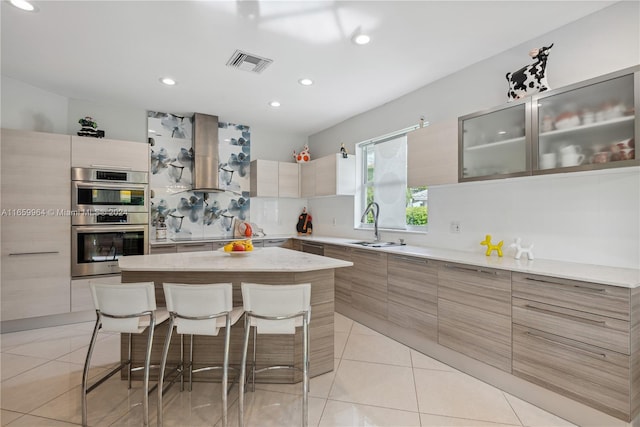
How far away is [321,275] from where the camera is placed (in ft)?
8.06

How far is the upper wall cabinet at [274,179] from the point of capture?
5031 millimetres

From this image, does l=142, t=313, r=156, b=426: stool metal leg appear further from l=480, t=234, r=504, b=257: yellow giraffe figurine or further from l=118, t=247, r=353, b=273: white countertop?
l=480, t=234, r=504, b=257: yellow giraffe figurine

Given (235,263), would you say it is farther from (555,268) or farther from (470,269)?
(555,268)

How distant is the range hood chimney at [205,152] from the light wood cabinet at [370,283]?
247 centimetres

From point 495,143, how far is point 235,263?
2334 millimetres

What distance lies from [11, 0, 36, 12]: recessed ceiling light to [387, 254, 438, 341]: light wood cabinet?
356 centimetres

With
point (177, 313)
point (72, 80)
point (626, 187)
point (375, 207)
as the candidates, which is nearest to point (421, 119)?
point (375, 207)

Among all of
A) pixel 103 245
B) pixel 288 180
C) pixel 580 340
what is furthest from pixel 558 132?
pixel 103 245

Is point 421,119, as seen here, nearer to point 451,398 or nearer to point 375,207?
point 375,207

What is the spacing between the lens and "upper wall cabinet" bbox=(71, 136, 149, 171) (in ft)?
11.7

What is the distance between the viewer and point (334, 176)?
449 centimetres

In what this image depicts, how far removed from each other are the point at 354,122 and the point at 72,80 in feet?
11.6

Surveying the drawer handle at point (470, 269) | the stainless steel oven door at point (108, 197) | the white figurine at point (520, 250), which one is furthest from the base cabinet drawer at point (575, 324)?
the stainless steel oven door at point (108, 197)

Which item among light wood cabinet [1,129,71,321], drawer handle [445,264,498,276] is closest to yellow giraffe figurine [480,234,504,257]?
drawer handle [445,264,498,276]
